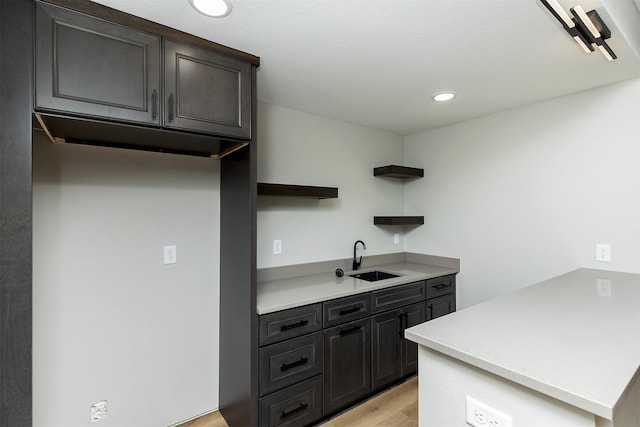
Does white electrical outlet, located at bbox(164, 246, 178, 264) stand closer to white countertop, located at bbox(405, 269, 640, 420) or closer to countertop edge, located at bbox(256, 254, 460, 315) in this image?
countertop edge, located at bbox(256, 254, 460, 315)

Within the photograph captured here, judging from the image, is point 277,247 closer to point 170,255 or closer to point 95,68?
point 170,255

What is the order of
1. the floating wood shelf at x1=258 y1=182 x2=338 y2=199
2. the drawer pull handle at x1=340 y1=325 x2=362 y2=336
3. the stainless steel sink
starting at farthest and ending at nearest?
the stainless steel sink → the floating wood shelf at x1=258 y1=182 x2=338 y2=199 → the drawer pull handle at x1=340 y1=325 x2=362 y2=336

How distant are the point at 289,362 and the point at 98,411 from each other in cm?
113

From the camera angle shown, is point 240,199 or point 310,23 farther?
point 240,199

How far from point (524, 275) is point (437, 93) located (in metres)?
1.66

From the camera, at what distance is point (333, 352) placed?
2061 mm

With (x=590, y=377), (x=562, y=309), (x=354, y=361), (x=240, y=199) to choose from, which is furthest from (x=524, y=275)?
(x=240, y=199)

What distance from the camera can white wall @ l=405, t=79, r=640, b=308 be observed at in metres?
2.11

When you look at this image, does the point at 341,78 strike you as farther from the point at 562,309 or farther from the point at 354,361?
the point at 354,361

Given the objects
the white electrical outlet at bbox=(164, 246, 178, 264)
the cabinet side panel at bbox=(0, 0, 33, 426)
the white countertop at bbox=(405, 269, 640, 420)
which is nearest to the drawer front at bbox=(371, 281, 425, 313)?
the white countertop at bbox=(405, 269, 640, 420)

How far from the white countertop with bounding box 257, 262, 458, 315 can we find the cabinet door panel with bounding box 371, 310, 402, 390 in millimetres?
272

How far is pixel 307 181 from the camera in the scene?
8.93 ft

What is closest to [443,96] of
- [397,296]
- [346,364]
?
[397,296]

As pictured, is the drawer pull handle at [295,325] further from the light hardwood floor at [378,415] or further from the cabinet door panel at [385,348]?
the light hardwood floor at [378,415]
